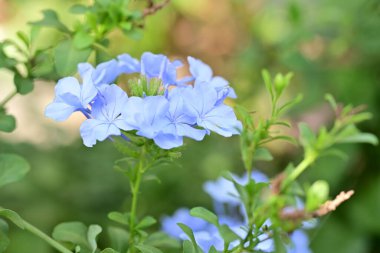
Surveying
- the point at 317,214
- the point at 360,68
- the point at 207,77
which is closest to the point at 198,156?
the point at 360,68

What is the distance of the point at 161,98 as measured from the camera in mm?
769

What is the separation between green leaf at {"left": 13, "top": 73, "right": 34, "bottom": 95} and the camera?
0.97m

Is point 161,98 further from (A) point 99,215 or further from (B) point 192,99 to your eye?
(A) point 99,215

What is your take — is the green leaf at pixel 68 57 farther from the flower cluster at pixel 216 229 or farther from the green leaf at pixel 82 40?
the flower cluster at pixel 216 229

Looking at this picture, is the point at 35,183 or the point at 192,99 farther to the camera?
the point at 35,183

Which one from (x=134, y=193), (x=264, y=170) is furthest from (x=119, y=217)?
(x=264, y=170)

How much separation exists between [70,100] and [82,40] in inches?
8.0

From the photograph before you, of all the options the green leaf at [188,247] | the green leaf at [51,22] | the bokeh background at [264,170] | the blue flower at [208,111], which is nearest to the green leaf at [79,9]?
the green leaf at [51,22]

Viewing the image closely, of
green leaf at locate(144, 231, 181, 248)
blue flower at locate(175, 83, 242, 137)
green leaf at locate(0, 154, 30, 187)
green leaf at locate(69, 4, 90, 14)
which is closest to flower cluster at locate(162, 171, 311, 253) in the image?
green leaf at locate(144, 231, 181, 248)

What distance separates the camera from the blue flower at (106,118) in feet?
2.50

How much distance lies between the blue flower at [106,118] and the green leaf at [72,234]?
191 millimetres

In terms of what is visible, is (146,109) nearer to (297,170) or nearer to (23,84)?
(297,170)

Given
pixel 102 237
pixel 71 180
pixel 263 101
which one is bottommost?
pixel 102 237

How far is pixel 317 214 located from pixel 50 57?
0.50 metres
